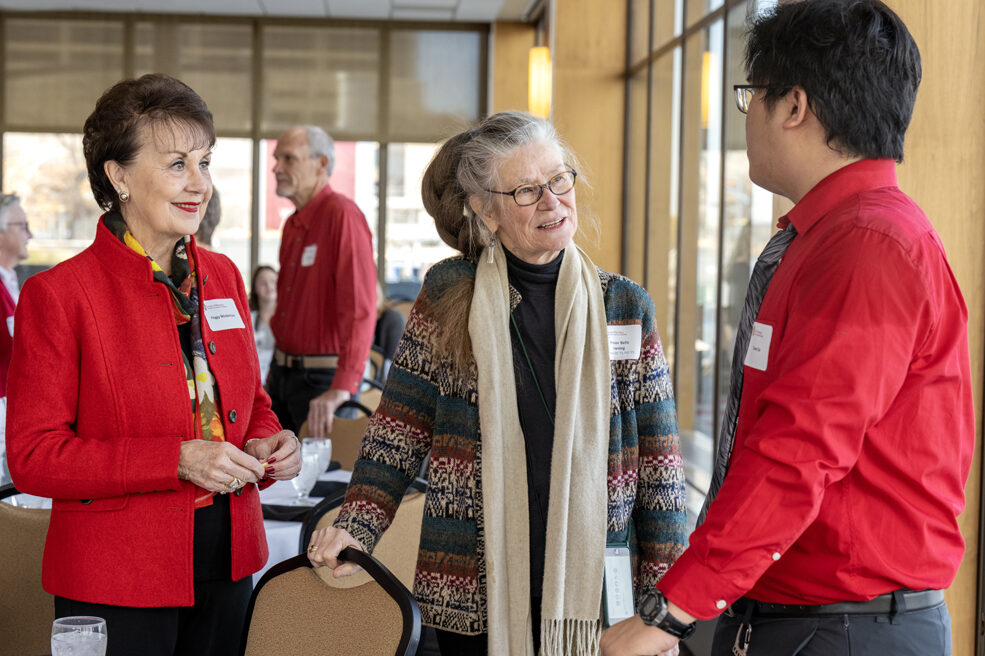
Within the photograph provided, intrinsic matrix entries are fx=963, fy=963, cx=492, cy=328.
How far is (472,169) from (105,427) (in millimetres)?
887

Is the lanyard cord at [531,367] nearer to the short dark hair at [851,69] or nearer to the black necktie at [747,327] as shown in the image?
the black necktie at [747,327]

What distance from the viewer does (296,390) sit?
14.7 feet

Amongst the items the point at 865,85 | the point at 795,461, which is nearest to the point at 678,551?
the point at 795,461

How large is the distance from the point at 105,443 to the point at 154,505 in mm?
159

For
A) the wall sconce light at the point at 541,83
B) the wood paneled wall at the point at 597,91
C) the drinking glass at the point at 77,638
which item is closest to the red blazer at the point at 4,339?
the drinking glass at the point at 77,638

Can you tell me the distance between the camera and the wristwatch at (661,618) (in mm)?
1291

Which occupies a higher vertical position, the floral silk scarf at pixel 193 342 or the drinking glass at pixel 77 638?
the floral silk scarf at pixel 193 342

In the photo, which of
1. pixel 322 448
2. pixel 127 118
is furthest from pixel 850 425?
pixel 322 448

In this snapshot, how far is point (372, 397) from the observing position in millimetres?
4613

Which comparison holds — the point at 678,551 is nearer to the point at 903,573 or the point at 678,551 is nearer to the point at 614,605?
the point at 614,605

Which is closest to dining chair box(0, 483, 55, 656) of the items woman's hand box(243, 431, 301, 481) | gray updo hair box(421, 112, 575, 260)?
woman's hand box(243, 431, 301, 481)

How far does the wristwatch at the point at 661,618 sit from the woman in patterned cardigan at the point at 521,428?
0.51 m

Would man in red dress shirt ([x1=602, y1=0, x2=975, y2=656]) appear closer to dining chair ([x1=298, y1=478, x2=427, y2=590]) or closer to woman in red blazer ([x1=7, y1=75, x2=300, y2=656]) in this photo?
woman in red blazer ([x1=7, y1=75, x2=300, y2=656])

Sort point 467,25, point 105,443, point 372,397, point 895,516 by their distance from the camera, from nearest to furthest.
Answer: point 895,516 → point 105,443 → point 372,397 → point 467,25
